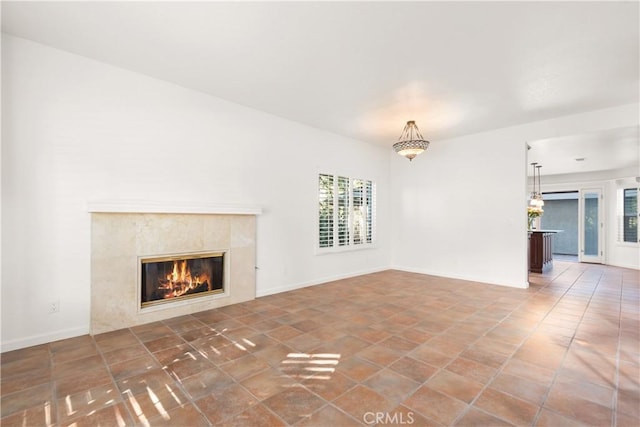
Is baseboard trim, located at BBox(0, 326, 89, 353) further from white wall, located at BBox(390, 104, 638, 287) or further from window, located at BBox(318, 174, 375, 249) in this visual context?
white wall, located at BBox(390, 104, 638, 287)

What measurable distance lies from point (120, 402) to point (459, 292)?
4.88 metres

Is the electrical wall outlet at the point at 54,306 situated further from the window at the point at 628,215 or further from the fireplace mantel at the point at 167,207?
the window at the point at 628,215

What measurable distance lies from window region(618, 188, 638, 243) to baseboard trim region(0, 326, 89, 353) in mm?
Answer: 12565

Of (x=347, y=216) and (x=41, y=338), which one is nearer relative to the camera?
(x=41, y=338)

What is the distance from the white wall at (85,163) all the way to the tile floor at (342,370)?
667 mm

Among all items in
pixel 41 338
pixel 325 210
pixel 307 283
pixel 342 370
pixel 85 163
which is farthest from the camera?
pixel 325 210

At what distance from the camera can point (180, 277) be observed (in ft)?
13.0

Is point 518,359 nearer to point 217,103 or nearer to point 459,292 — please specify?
point 459,292

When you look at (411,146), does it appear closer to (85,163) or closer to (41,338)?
(85,163)

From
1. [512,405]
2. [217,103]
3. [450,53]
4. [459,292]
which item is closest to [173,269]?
[217,103]

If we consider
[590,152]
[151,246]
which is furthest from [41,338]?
[590,152]

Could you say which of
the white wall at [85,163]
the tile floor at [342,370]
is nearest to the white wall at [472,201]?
the tile floor at [342,370]

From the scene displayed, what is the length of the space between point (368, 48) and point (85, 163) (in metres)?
3.33

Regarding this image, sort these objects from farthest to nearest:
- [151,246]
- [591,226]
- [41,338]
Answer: [591,226]
[151,246]
[41,338]
